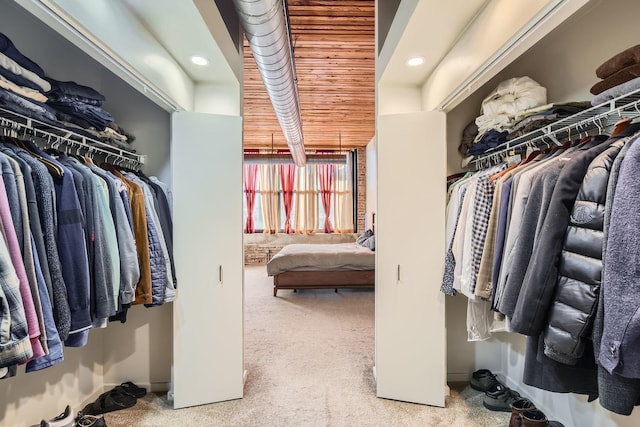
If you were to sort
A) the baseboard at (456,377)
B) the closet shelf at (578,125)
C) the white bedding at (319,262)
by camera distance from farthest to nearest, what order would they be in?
1. the white bedding at (319,262)
2. the baseboard at (456,377)
3. the closet shelf at (578,125)

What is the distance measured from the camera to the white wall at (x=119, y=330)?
1896mm

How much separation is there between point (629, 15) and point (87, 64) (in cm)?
302

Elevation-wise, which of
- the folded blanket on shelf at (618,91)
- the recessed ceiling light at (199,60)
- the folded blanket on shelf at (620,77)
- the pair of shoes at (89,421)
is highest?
the recessed ceiling light at (199,60)

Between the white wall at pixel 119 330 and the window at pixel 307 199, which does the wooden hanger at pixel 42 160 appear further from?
the window at pixel 307 199

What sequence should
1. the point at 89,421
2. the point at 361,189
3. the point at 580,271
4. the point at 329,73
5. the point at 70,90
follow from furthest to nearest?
the point at 361,189, the point at 329,73, the point at 89,421, the point at 70,90, the point at 580,271

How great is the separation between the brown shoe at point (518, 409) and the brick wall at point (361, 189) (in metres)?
5.86

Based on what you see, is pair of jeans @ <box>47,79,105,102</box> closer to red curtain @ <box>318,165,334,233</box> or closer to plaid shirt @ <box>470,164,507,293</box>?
plaid shirt @ <box>470,164,507,293</box>

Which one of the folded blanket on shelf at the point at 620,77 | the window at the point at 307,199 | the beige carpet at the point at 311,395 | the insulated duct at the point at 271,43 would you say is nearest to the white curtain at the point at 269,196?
the window at the point at 307,199

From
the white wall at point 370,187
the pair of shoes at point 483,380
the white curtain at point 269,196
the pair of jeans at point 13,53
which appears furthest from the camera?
the white curtain at point 269,196

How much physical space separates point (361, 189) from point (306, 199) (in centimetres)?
136

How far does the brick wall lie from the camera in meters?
7.66

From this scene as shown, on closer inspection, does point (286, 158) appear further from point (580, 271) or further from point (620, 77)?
point (580, 271)

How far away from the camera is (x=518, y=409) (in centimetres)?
184

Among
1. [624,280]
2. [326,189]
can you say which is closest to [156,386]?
[624,280]
